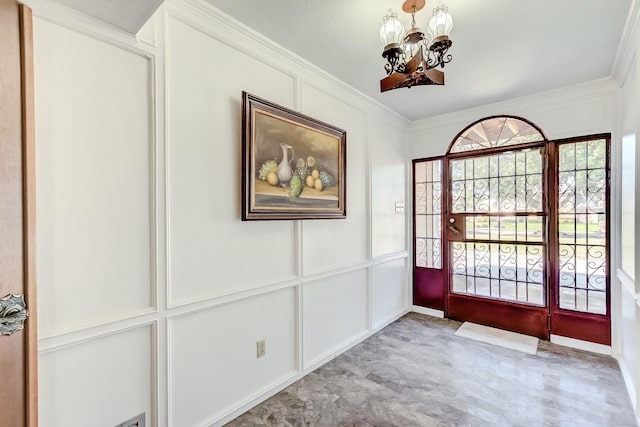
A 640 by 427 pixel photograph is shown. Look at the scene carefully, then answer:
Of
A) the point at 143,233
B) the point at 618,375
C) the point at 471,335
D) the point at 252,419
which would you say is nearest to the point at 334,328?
the point at 252,419

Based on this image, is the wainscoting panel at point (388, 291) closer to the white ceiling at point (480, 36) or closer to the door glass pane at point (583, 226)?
the door glass pane at point (583, 226)

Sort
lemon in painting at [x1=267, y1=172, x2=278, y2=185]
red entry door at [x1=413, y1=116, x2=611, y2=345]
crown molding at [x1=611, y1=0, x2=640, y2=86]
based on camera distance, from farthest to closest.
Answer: red entry door at [x1=413, y1=116, x2=611, y2=345]
lemon in painting at [x1=267, y1=172, x2=278, y2=185]
crown molding at [x1=611, y1=0, x2=640, y2=86]

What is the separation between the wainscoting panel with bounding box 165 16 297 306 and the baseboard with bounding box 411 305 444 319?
2.59 metres

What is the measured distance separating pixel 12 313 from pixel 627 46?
3.76 metres

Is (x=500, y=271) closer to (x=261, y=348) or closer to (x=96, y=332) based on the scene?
(x=261, y=348)

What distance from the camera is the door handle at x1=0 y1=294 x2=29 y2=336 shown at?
3.29 ft

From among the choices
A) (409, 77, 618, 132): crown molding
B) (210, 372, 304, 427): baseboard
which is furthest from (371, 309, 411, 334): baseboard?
(409, 77, 618, 132): crown molding

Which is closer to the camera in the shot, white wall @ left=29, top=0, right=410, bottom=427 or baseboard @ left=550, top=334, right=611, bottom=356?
white wall @ left=29, top=0, right=410, bottom=427

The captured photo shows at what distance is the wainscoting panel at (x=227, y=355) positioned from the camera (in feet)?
5.57

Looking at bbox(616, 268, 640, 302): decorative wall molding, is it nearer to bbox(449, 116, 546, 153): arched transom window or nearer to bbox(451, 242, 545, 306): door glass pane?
bbox(451, 242, 545, 306): door glass pane

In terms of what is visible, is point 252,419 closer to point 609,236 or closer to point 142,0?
point 142,0

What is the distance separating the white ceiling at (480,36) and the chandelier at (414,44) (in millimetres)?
178

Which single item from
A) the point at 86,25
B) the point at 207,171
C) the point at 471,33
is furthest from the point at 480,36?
the point at 86,25

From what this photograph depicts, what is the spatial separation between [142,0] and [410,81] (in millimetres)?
1423
